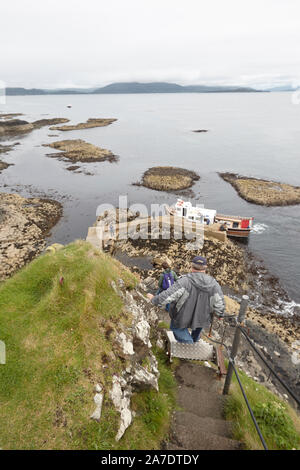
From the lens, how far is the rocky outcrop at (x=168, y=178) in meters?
57.2

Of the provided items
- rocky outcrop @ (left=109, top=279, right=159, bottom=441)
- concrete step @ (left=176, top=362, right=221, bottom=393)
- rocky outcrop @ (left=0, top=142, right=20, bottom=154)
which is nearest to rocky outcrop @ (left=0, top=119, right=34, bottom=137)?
rocky outcrop @ (left=0, top=142, right=20, bottom=154)

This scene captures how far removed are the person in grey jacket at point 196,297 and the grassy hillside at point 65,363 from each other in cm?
161

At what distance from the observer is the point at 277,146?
326 ft

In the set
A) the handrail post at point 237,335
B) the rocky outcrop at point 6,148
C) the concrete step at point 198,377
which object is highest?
the rocky outcrop at point 6,148

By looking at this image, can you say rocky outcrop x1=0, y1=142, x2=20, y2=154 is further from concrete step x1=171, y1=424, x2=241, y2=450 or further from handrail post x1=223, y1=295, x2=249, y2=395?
concrete step x1=171, y1=424, x2=241, y2=450

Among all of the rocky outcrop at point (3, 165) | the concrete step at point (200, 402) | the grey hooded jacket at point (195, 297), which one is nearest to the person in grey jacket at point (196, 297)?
the grey hooded jacket at point (195, 297)

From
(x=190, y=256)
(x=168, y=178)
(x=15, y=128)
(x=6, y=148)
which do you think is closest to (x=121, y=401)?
(x=190, y=256)

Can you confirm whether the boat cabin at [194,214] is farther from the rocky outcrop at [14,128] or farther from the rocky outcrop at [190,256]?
the rocky outcrop at [14,128]

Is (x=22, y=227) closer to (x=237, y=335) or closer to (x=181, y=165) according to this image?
(x=237, y=335)

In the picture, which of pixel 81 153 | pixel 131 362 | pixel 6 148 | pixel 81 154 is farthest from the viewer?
pixel 6 148

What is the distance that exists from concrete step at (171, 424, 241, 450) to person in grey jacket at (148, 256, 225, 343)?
91.2 inches

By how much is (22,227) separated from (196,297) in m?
36.4

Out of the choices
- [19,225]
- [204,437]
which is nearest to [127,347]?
[204,437]

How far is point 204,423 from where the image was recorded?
567 centimetres
